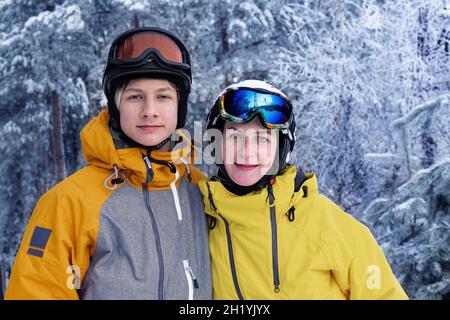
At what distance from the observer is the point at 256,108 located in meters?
2.64

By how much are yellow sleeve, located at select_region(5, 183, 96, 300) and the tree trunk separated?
6.07 meters

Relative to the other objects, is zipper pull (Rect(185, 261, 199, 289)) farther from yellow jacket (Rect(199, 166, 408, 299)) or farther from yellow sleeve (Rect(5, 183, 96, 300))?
yellow sleeve (Rect(5, 183, 96, 300))

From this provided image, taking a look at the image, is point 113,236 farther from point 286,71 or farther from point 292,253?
point 286,71

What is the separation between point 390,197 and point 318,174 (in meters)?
1.23

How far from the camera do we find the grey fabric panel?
2309mm

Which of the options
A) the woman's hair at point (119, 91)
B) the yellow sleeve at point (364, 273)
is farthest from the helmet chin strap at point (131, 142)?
the yellow sleeve at point (364, 273)

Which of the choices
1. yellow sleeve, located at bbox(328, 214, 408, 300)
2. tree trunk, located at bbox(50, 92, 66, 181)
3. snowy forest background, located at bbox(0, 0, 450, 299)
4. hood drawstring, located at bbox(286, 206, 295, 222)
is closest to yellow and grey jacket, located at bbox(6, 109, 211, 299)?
hood drawstring, located at bbox(286, 206, 295, 222)

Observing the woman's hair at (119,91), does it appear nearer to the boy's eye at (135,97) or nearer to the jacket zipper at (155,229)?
the boy's eye at (135,97)

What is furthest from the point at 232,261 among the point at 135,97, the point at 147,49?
the point at 147,49

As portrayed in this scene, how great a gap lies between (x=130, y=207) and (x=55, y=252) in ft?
1.43

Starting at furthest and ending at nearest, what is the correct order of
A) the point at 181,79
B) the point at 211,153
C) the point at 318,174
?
the point at 318,174 → the point at 211,153 → the point at 181,79

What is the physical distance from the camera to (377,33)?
7539 mm

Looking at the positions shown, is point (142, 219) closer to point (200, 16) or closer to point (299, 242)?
point (299, 242)
